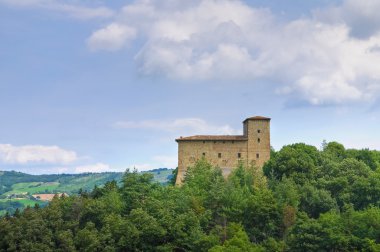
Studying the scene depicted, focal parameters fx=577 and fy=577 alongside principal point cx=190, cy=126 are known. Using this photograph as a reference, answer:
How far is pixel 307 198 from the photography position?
69375 mm

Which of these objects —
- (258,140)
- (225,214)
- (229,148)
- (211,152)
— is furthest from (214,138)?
(225,214)

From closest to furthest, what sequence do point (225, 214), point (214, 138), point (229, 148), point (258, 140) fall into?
point (225, 214) < point (258, 140) < point (229, 148) < point (214, 138)

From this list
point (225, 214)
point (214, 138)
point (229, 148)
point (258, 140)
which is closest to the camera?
point (225, 214)

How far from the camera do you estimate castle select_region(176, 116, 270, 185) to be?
276 feet

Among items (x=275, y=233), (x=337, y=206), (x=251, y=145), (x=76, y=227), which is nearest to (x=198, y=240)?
(x=275, y=233)

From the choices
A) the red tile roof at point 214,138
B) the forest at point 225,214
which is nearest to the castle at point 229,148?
the red tile roof at point 214,138

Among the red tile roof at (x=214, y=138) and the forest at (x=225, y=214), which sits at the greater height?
the red tile roof at (x=214, y=138)

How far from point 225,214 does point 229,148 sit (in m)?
20.3

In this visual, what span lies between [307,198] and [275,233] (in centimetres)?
804

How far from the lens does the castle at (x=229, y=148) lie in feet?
276

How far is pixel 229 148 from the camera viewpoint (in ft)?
277

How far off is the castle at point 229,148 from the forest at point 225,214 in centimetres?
408

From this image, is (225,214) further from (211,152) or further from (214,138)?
(214,138)

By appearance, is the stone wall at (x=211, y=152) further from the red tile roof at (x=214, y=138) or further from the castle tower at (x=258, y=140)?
the castle tower at (x=258, y=140)
